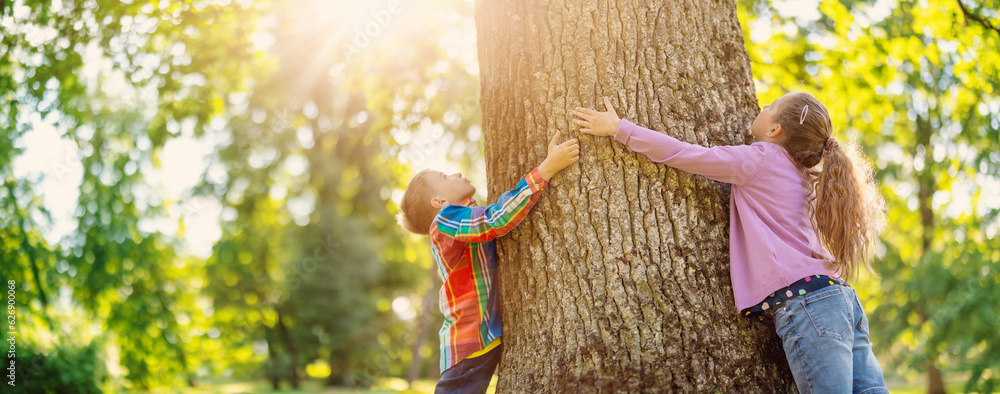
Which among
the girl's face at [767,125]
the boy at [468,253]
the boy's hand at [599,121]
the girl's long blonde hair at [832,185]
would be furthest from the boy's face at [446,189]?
the girl's long blonde hair at [832,185]

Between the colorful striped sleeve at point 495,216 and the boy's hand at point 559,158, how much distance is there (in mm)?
33

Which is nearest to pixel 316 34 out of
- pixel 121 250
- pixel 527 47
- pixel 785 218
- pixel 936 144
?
pixel 527 47

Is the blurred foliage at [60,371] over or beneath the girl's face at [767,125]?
beneath

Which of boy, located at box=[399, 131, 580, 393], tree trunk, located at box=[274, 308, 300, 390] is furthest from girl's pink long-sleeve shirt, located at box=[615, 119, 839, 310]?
tree trunk, located at box=[274, 308, 300, 390]

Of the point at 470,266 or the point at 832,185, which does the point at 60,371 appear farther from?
the point at 832,185

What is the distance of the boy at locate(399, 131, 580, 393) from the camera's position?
257 cm

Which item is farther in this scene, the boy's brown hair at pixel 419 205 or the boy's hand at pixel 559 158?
the boy's brown hair at pixel 419 205

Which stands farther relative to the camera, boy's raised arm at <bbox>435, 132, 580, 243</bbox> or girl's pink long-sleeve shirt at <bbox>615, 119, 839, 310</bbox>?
boy's raised arm at <bbox>435, 132, 580, 243</bbox>

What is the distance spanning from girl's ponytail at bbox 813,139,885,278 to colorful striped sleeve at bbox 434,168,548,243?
3.65ft

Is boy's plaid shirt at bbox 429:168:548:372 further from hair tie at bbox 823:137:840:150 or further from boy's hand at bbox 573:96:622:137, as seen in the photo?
hair tie at bbox 823:137:840:150

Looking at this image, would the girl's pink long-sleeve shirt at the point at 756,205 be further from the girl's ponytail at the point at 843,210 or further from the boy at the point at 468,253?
the boy at the point at 468,253

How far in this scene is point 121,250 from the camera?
38.8ft

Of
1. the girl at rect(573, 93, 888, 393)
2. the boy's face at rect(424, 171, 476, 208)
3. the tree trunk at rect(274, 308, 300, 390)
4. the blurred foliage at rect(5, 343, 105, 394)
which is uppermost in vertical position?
the boy's face at rect(424, 171, 476, 208)

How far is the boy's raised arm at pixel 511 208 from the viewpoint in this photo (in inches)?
99.5
